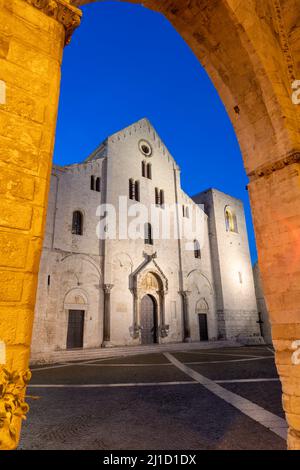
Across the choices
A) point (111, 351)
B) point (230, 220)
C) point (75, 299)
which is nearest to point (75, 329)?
point (75, 299)

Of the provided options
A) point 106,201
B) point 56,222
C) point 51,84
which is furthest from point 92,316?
point 51,84

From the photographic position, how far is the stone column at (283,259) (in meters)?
3.18

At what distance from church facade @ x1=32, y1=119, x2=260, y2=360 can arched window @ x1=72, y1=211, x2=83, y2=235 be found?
62 mm

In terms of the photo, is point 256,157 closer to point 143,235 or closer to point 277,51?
point 277,51

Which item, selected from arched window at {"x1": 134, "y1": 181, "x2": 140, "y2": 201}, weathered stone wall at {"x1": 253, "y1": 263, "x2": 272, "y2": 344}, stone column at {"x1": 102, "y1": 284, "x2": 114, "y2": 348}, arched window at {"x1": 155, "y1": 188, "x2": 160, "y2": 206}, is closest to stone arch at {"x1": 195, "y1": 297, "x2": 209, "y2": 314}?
weathered stone wall at {"x1": 253, "y1": 263, "x2": 272, "y2": 344}

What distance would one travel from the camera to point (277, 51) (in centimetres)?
452

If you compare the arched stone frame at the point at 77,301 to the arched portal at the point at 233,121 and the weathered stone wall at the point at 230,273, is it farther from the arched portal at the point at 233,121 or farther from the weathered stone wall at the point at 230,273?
the arched portal at the point at 233,121

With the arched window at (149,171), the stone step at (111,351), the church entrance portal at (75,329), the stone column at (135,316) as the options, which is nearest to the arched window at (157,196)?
the arched window at (149,171)

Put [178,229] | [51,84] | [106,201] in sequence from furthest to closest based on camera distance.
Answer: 1. [178,229]
2. [106,201]
3. [51,84]

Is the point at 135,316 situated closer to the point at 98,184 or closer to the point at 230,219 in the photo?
the point at 98,184

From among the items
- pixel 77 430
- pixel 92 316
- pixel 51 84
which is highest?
pixel 51 84

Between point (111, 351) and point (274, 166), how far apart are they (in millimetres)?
13106

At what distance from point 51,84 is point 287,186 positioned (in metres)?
3.25
